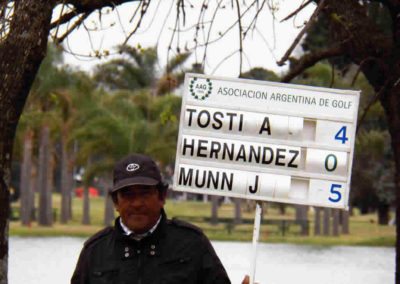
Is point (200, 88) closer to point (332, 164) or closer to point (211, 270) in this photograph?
point (332, 164)

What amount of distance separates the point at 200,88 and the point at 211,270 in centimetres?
197

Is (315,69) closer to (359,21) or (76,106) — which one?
(76,106)

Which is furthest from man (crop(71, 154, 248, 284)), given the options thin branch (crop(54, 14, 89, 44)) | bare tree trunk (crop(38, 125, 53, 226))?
bare tree trunk (crop(38, 125, 53, 226))

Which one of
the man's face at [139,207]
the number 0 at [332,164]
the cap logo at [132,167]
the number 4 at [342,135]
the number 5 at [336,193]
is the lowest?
the man's face at [139,207]

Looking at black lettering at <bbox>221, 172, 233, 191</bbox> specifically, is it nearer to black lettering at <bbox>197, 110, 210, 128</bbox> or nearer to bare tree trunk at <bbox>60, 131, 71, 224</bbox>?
black lettering at <bbox>197, 110, 210, 128</bbox>

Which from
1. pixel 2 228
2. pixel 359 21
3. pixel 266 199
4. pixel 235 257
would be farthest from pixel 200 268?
pixel 235 257

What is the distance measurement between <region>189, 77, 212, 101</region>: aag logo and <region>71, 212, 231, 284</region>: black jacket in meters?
1.76

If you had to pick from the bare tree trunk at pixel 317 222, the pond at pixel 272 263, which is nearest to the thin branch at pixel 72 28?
the pond at pixel 272 263

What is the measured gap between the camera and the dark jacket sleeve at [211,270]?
5.96 meters

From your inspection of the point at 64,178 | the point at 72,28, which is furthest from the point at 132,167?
the point at 64,178

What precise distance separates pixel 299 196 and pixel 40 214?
51915mm

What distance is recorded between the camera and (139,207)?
586 cm

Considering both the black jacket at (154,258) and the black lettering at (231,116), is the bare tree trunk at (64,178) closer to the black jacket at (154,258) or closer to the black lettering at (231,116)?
the black lettering at (231,116)

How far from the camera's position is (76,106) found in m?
55.9
